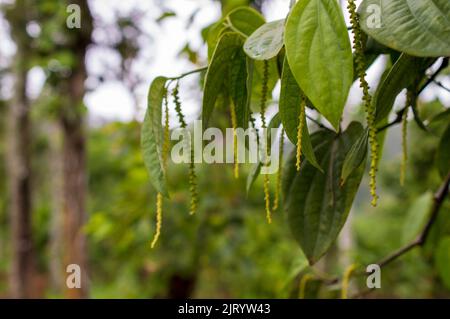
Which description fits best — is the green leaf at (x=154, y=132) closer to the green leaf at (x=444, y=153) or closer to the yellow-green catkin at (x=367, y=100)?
the yellow-green catkin at (x=367, y=100)

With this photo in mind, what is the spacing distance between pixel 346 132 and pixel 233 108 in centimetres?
13

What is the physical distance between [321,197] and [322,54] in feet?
0.64

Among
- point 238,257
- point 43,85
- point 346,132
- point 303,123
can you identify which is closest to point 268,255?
point 238,257

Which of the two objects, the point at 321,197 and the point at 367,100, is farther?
the point at 321,197

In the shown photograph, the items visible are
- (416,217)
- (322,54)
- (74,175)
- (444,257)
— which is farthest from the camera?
→ (74,175)

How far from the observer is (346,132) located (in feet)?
1.48

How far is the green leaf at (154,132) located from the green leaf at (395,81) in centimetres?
14

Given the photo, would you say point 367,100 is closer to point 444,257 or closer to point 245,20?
point 245,20

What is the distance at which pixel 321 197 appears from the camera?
45 cm

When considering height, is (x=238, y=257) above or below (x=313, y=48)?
below

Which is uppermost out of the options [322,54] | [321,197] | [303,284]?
[322,54]

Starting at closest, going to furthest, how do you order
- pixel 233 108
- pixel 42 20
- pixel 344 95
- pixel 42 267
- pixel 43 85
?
pixel 344 95 → pixel 233 108 → pixel 43 85 → pixel 42 20 → pixel 42 267

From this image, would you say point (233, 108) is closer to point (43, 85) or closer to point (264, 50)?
point (264, 50)

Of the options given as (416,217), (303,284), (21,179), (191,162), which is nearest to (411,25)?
(191,162)
